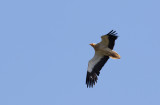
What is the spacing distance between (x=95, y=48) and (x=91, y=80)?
189cm

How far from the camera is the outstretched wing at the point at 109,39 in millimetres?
28125

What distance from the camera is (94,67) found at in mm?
29906

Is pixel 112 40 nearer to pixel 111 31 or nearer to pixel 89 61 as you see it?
pixel 111 31

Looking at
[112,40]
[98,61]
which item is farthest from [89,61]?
[112,40]

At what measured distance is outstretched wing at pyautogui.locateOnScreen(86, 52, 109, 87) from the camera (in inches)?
1166

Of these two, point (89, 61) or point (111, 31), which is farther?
point (89, 61)

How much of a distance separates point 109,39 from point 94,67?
2348mm

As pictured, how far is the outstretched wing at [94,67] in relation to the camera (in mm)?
29609

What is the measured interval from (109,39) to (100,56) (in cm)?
177

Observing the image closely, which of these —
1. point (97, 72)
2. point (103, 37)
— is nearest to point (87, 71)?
point (97, 72)

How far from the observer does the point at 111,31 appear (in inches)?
1104

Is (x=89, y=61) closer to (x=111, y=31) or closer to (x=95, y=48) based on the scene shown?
(x=95, y=48)

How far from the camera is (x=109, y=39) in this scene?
A: 28.4m

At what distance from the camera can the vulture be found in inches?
1127
